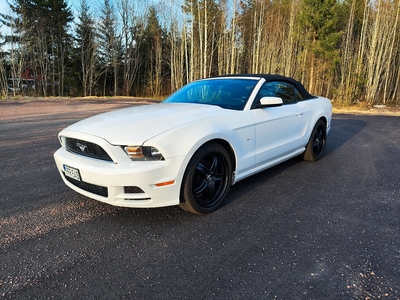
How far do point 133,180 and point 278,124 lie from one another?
2260mm

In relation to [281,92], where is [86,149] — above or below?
below

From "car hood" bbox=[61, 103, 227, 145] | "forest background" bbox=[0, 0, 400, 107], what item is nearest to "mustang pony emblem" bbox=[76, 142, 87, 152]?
"car hood" bbox=[61, 103, 227, 145]

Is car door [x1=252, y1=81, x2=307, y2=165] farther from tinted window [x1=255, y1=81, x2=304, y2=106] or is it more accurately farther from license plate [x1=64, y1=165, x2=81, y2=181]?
license plate [x1=64, y1=165, x2=81, y2=181]

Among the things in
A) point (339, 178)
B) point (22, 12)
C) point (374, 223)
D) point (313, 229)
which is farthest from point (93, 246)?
point (22, 12)

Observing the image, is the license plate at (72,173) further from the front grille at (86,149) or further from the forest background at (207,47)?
the forest background at (207,47)

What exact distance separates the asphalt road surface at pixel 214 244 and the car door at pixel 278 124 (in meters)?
0.50

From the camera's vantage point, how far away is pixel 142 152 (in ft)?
8.34

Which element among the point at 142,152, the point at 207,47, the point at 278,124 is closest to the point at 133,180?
the point at 142,152

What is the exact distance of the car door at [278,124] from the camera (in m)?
3.56

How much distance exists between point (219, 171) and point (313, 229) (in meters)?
1.12

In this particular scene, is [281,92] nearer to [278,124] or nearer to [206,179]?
[278,124]

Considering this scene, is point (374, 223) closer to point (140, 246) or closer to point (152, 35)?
point (140, 246)

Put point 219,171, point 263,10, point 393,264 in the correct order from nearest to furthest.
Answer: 1. point 393,264
2. point 219,171
3. point 263,10

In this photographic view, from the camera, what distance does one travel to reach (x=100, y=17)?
33750mm
